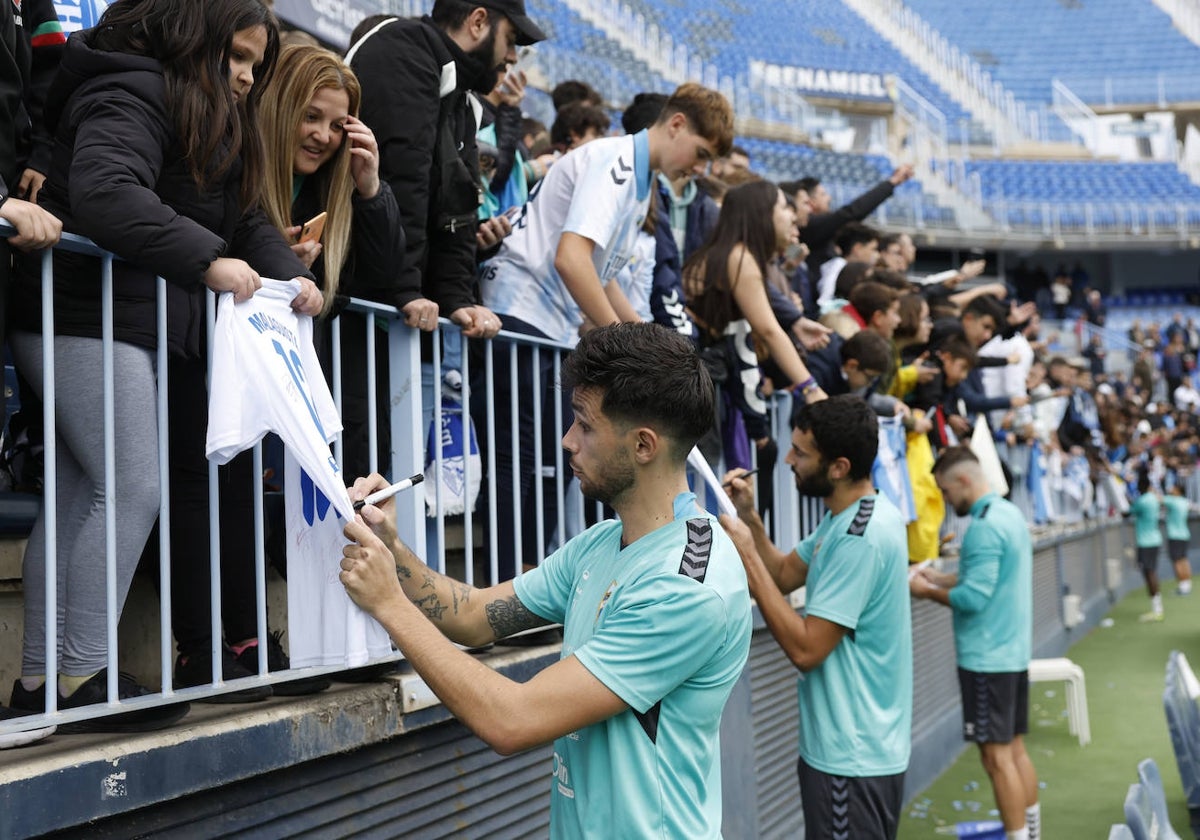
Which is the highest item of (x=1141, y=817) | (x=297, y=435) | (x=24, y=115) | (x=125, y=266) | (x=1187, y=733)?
(x=24, y=115)

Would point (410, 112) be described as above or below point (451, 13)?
below

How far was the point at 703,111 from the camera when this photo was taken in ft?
14.4

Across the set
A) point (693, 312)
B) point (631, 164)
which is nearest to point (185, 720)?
point (631, 164)

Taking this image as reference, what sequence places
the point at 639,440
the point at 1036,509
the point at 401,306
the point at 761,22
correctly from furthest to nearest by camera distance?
1. the point at 761,22
2. the point at 1036,509
3. the point at 401,306
4. the point at 639,440

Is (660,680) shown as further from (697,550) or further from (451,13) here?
(451,13)

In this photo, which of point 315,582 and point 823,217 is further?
point 823,217

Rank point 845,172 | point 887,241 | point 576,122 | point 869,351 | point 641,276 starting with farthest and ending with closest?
point 845,172
point 887,241
point 869,351
point 576,122
point 641,276

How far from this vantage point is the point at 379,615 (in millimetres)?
2221

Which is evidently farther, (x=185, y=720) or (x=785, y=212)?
(x=785, y=212)

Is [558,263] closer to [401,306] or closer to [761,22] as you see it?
[401,306]

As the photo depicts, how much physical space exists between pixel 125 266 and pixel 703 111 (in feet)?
7.49

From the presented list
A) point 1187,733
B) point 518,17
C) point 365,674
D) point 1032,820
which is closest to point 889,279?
point 1187,733

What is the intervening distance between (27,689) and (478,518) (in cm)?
215

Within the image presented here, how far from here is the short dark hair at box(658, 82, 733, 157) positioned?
172 inches
